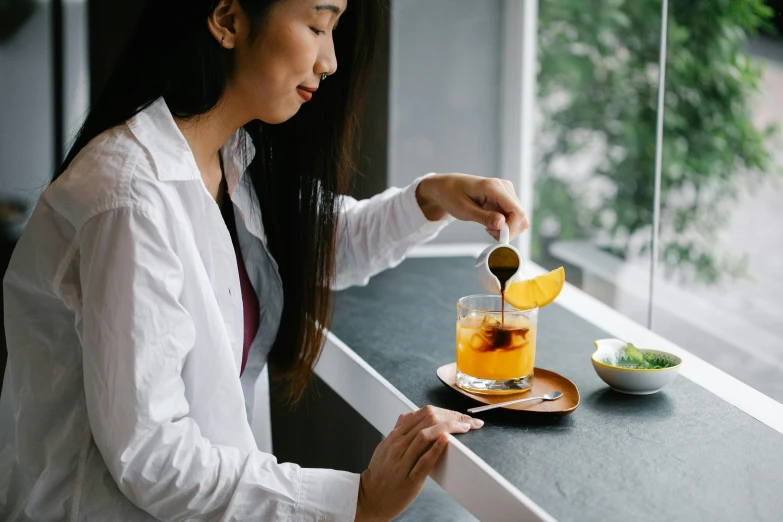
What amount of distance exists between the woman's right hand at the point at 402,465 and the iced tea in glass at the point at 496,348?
116 millimetres

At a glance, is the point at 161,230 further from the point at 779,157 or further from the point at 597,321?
the point at 779,157

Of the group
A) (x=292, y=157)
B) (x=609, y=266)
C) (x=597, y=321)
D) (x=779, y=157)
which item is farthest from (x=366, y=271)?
(x=609, y=266)

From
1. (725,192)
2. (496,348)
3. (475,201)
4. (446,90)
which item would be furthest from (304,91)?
(725,192)

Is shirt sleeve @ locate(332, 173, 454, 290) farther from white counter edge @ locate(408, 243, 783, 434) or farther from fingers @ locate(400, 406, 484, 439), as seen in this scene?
fingers @ locate(400, 406, 484, 439)

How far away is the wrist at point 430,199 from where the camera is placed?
1.52 metres

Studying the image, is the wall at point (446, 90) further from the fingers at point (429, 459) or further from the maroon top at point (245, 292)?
the fingers at point (429, 459)

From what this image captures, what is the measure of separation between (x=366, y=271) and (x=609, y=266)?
208 cm

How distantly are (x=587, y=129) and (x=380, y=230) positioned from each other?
2289mm

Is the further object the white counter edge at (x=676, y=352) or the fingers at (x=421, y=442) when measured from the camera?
the white counter edge at (x=676, y=352)

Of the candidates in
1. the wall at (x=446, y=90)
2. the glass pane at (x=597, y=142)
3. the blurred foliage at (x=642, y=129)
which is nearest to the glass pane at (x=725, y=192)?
the blurred foliage at (x=642, y=129)

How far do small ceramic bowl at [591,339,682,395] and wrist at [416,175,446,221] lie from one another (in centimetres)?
41

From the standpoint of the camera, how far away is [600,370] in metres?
1.27

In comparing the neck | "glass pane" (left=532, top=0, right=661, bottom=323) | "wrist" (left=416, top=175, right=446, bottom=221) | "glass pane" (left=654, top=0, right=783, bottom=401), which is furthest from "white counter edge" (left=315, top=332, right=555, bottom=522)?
"glass pane" (left=532, top=0, right=661, bottom=323)

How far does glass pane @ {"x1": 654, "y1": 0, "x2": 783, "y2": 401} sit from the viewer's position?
2697 mm
